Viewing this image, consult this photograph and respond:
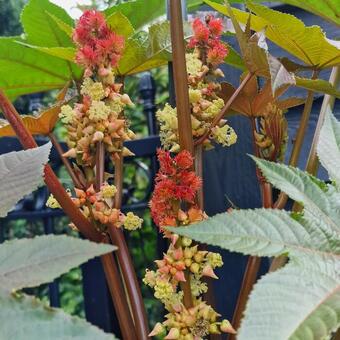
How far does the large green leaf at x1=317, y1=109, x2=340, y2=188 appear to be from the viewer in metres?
0.41

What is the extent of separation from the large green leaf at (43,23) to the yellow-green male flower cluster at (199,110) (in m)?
0.25

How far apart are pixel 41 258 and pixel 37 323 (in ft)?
0.12

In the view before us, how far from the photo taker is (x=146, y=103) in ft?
4.66

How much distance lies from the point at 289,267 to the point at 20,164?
0.21 metres

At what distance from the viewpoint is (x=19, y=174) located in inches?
15.4

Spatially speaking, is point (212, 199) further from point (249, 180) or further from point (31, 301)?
point (31, 301)

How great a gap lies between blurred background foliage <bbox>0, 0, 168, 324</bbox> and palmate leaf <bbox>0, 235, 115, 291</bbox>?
125cm

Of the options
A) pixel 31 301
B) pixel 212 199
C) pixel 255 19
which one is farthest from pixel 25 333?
pixel 212 199

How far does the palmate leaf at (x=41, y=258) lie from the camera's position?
11.5 inches

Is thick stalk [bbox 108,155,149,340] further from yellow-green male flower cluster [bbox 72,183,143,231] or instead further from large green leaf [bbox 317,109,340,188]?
large green leaf [bbox 317,109,340,188]

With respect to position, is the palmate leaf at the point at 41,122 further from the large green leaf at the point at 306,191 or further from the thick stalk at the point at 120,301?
the large green leaf at the point at 306,191

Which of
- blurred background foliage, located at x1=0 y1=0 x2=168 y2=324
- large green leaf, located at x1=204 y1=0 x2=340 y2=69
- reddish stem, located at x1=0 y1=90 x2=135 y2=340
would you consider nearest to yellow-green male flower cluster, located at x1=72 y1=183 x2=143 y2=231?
reddish stem, located at x1=0 y1=90 x2=135 y2=340

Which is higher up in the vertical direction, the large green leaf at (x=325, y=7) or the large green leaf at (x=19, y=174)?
the large green leaf at (x=325, y=7)

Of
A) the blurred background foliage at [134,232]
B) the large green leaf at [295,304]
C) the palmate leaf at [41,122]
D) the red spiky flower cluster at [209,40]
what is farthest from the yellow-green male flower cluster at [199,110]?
the blurred background foliage at [134,232]
